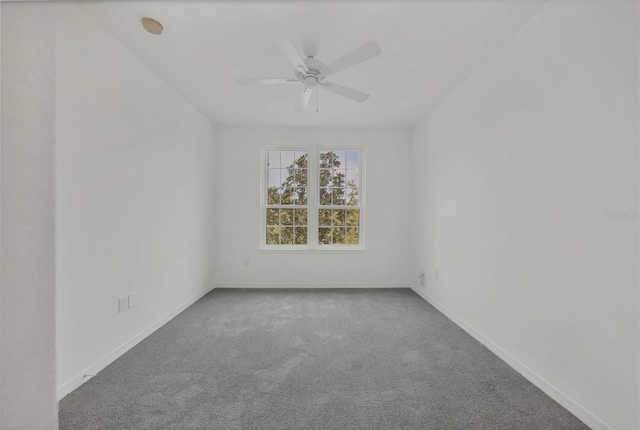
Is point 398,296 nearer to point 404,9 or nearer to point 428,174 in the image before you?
point 428,174

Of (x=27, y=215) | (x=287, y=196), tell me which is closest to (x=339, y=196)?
(x=287, y=196)

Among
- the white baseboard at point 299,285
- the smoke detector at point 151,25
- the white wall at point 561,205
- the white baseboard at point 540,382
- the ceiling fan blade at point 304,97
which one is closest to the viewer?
the white wall at point 561,205

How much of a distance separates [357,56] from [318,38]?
42 centimetres

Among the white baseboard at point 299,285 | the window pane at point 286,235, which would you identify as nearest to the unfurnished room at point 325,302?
the white baseboard at point 299,285

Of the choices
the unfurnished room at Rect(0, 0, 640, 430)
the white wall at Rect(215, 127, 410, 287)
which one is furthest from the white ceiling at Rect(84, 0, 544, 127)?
the white wall at Rect(215, 127, 410, 287)

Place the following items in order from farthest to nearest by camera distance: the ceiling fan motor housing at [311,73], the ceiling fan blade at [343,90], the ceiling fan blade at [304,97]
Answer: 1. the ceiling fan blade at [304,97]
2. the ceiling fan blade at [343,90]
3. the ceiling fan motor housing at [311,73]

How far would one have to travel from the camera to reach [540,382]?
1.88 meters

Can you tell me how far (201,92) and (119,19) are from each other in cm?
117

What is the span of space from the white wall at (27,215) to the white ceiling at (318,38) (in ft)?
5.04

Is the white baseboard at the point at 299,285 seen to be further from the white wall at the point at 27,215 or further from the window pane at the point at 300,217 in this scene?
the white wall at the point at 27,215

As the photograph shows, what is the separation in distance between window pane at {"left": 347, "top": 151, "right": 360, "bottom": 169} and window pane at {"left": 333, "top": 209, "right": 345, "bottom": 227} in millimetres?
713

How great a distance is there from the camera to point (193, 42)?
225 cm

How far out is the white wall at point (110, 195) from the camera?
5.91 feet

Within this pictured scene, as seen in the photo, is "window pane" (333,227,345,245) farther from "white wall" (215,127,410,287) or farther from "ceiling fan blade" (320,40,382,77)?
"ceiling fan blade" (320,40,382,77)
